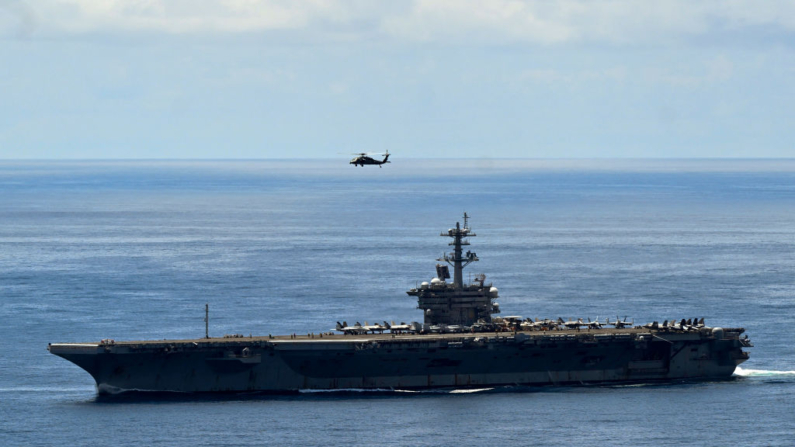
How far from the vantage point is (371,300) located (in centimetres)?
6738

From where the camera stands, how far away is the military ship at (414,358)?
1843 inches

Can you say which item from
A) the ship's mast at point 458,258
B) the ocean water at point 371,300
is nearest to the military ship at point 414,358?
the ocean water at point 371,300

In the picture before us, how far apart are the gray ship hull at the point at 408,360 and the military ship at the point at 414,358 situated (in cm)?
4

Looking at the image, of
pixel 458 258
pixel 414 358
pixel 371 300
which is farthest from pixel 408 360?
pixel 371 300

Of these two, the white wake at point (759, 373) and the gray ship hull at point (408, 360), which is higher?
the gray ship hull at point (408, 360)

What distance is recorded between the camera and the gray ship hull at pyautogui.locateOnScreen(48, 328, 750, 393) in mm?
46812

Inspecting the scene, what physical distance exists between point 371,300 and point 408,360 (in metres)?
19.7

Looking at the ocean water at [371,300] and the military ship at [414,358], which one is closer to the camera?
the ocean water at [371,300]

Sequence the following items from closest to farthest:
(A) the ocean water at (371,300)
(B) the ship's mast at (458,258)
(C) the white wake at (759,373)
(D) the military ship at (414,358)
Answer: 1. (A) the ocean water at (371,300)
2. (D) the military ship at (414,358)
3. (C) the white wake at (759,373)
4. (B) the ship's mast at (458,258)

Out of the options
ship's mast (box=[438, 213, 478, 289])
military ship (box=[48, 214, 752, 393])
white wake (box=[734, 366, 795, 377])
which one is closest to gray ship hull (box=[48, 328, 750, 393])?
military ship (box=[48, 214, 752, 393])

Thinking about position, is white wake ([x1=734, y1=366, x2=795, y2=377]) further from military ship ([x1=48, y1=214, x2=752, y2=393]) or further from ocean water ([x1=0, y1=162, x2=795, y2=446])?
military ship ([x1=48, y1=214, x2=752, y2=393])

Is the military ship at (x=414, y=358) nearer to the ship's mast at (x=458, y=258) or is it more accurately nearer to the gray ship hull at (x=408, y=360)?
the gray ship hull at (x=408, y=360)

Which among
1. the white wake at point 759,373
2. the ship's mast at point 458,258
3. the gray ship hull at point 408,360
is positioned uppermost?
the ship's mast at point 458,258

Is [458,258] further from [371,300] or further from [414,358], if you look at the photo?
[371,300]
